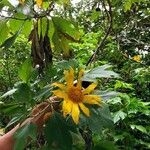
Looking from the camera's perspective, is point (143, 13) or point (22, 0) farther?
point (143, 13)

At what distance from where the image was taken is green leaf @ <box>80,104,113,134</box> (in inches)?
28.7

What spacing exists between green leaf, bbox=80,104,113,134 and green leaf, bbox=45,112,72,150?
0.04 meters

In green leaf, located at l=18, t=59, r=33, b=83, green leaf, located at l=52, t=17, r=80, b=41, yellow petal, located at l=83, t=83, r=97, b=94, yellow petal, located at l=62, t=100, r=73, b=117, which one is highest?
green leaf, located at l=52, t=17, r=80, b=41

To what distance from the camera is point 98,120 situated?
735mm

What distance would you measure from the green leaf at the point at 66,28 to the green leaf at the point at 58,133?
282 millimetres

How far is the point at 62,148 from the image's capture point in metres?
0.75

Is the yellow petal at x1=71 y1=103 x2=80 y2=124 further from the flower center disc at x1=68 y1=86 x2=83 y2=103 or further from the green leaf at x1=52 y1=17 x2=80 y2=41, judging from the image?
the green leaf at x1=52 y1=17 x2=80 y2=41

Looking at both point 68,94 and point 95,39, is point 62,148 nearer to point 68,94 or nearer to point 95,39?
point 68,94

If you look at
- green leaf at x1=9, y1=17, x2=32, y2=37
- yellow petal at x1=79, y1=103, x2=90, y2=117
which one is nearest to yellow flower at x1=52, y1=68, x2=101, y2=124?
yellow petal at x1=79, y1=103, x2=90, y2=117

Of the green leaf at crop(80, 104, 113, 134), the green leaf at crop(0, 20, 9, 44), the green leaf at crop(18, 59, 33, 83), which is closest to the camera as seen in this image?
the green leaf at crop(80, 104, 113, 134)

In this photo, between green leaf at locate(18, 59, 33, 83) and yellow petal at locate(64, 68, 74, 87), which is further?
green leaf at locate(18, 59, 33, 83)

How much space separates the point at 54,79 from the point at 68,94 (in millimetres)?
83

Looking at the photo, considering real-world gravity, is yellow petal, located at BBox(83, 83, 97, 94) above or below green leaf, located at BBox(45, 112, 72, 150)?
above

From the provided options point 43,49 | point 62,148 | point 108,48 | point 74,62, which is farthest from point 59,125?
point 108,48
